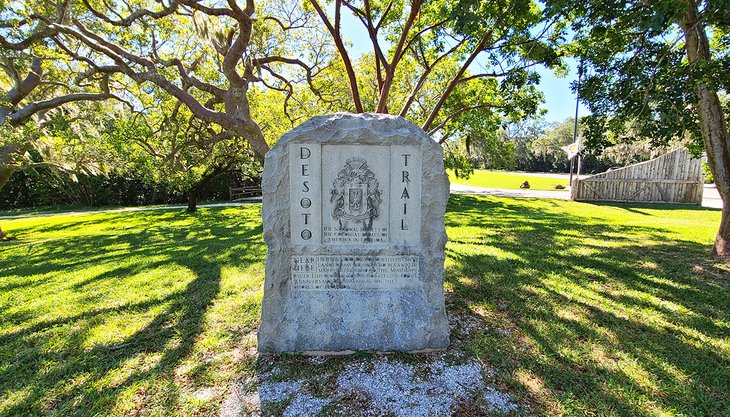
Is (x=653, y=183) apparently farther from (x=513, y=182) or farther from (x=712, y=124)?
(x=513, y=182)

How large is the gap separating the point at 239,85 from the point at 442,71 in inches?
255

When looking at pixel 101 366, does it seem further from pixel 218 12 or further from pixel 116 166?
pixel 116 166

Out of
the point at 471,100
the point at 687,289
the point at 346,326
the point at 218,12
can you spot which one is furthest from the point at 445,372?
the point at 471,100

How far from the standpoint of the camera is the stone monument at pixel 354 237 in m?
3.01

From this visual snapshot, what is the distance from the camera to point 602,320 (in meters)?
3.51

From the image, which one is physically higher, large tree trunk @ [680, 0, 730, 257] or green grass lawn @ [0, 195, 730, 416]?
large tree trunk @ [680, 0, 730, 257]

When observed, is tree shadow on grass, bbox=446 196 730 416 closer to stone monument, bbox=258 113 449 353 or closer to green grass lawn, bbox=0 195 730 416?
green grass lawn, bbox=0 195 730 416

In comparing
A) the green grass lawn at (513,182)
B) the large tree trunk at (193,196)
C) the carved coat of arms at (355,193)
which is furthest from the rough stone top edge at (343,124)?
the green grass lawn at (513,182)

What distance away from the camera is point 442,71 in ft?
35.4

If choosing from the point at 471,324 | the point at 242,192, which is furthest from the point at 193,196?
the point at 471,324

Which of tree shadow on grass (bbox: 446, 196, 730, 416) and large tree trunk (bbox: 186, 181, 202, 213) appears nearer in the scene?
tree shadow on grass (bbox: 446, 196, 730, 416)

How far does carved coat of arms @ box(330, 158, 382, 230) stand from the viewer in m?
3.04

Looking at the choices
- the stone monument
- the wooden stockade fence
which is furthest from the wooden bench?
the stone monument

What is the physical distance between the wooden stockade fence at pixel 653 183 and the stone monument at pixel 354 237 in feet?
50.6
